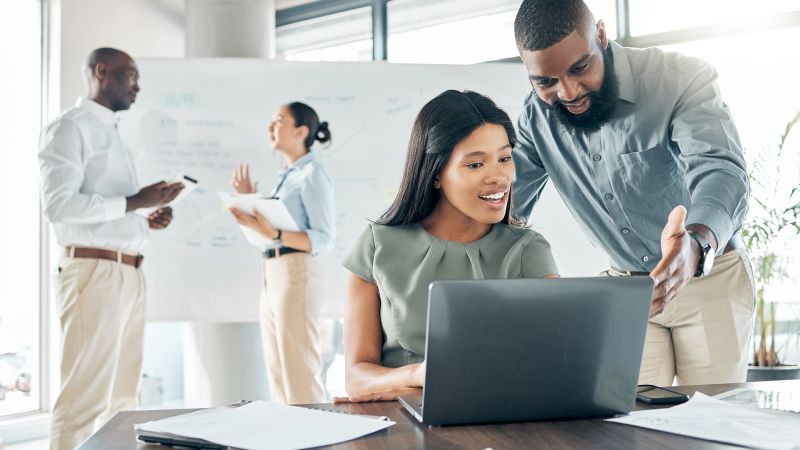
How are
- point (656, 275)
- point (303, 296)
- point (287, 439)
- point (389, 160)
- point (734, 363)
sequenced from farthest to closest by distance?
point (389, 160) < point (303, 296) < point (734, 363) < point (656, 275) < point (287, 439)

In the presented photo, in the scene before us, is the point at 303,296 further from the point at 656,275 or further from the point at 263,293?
the point at 656,275

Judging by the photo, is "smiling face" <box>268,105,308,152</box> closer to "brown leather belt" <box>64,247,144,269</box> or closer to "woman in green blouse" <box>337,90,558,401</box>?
"brown leather belt" <box>64,247,144,269</box>

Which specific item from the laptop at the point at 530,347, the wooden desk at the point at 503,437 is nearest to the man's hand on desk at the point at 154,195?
the wooden desk at the point at 503,437

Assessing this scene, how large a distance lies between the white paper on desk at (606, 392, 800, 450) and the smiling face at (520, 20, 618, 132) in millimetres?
1128

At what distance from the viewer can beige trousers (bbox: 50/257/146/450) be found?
9.78ft

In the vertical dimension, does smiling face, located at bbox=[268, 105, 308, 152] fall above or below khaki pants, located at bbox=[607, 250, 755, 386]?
above

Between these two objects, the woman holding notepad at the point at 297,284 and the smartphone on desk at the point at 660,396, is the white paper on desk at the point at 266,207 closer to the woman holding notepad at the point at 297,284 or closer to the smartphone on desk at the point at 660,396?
the woman holding notepad at the point at 297,284

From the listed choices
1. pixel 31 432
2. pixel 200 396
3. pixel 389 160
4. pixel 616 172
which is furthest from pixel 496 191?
pixel 31 432

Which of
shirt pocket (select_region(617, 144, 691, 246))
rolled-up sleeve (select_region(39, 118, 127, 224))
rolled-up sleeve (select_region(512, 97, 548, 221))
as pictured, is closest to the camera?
shirt pocket (select_region(617, 144, 691, 246))

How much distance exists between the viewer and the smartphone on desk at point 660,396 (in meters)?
1.16

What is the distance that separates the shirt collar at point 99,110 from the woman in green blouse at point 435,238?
6.44 feet

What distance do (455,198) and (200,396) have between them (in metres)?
2.86

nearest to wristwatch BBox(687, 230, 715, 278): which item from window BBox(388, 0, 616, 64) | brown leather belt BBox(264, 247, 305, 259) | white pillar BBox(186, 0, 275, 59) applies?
brown leather belt BBox(264, 247, 305, 259)

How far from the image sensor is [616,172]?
82.8 inches
